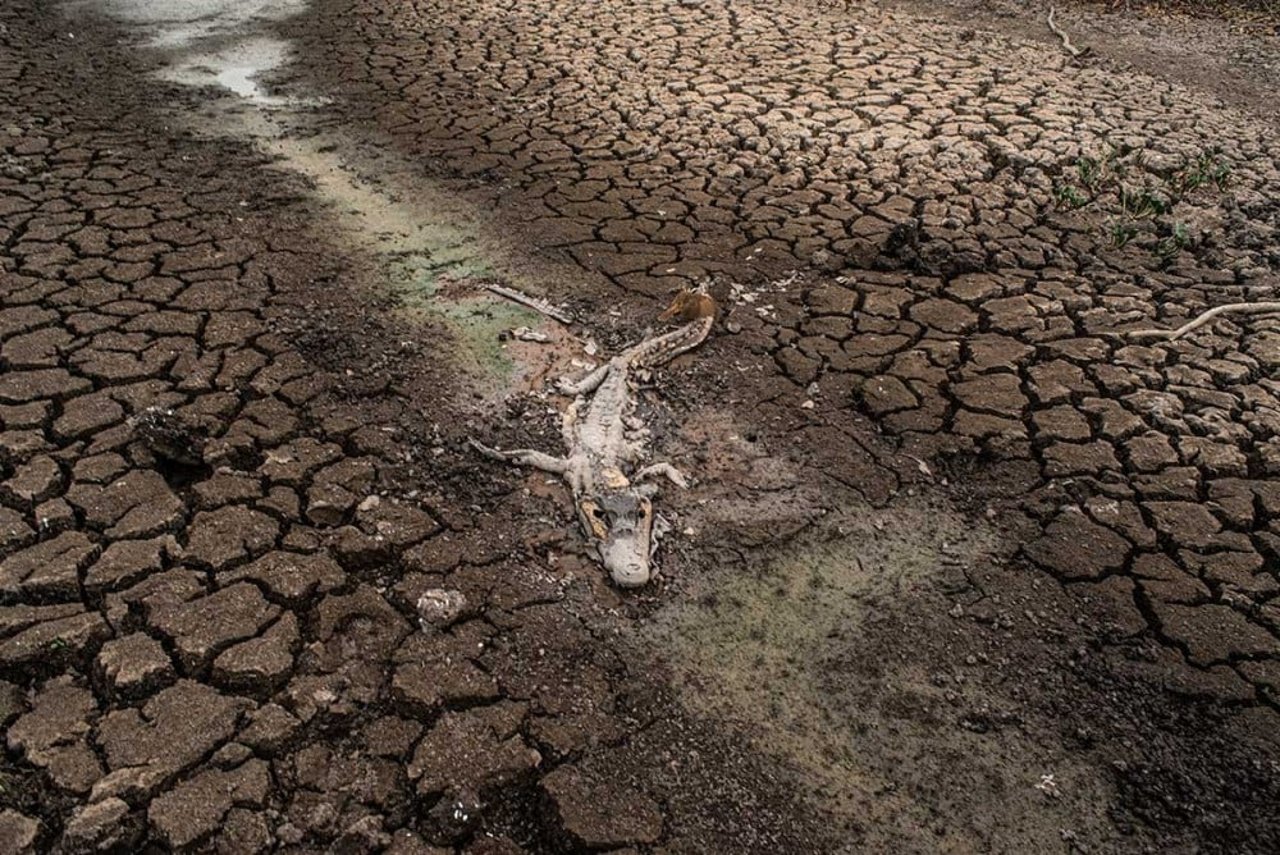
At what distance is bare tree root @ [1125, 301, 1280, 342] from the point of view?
3.92 meters

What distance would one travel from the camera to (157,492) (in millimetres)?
2965

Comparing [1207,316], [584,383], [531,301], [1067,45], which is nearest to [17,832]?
[584,383]

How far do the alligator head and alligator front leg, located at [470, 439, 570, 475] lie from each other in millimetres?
225

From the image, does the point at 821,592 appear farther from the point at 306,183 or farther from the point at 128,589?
the point at 306,183

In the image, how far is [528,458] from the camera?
10.8 ft

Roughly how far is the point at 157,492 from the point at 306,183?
282 cm

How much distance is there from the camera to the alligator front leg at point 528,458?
10.7ft

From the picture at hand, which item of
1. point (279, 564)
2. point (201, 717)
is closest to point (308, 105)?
point (279, 564)

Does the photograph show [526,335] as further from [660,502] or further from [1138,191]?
[1138,191]

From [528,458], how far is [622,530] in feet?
1.75

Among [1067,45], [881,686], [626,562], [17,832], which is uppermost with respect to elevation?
[1067,45]

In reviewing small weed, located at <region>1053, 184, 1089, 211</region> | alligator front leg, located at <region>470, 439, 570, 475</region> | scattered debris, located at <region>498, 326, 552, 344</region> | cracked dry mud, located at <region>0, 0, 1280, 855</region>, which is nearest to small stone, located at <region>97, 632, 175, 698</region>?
cracked dry mud, located at <region>0, 0, 1280, 855</region>

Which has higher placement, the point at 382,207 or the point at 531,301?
the point at 382,207

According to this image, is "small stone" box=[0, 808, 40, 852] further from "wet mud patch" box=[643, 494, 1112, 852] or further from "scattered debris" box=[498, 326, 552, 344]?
"scattered debris" box=[498, 326, 552, 344]
